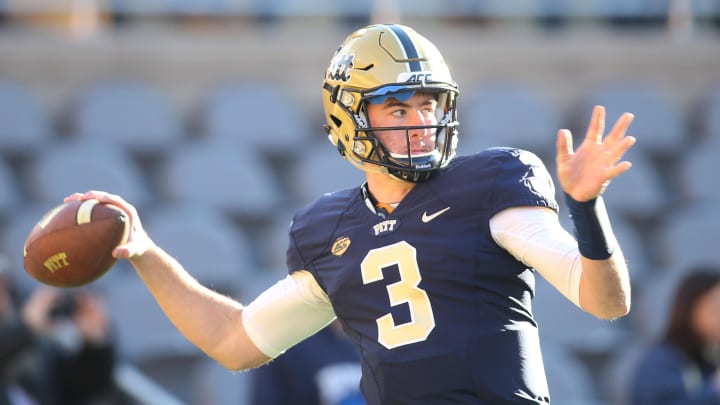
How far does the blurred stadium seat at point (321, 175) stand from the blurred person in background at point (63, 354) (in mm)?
1743

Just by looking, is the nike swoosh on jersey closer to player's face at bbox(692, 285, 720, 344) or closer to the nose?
the nose

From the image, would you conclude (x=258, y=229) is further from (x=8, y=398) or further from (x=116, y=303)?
(x=8, y=398)

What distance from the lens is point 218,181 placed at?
6.35 meters

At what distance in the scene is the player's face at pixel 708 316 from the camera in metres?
4.79

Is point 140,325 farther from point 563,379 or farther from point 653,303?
point 653,303

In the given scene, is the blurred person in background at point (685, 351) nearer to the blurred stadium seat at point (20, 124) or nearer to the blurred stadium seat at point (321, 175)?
the blurred stadium seat at point (321, 175)

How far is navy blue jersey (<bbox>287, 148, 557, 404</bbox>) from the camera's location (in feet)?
8.48

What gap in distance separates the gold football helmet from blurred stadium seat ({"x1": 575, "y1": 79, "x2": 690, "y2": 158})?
4597 millimetres

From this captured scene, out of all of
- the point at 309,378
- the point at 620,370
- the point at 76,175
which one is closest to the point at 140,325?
the point at 76,175

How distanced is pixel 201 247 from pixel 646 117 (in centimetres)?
312

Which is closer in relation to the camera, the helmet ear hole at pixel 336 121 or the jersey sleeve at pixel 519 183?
the jersey sleeve at pixel 519 183

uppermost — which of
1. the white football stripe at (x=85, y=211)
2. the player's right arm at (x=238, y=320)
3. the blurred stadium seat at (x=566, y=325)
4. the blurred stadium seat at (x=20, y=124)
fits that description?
the white football stripe at (x=85, y=211)

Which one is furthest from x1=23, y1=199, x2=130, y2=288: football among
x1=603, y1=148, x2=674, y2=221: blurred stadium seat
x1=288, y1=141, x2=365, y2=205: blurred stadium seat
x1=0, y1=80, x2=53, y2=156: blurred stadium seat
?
x1=603, y1=148, x2=674, y2=221: blurred stadium seat

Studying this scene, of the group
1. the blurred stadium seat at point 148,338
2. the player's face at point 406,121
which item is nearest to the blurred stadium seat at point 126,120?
the blurred stadium seat at point 148,338
